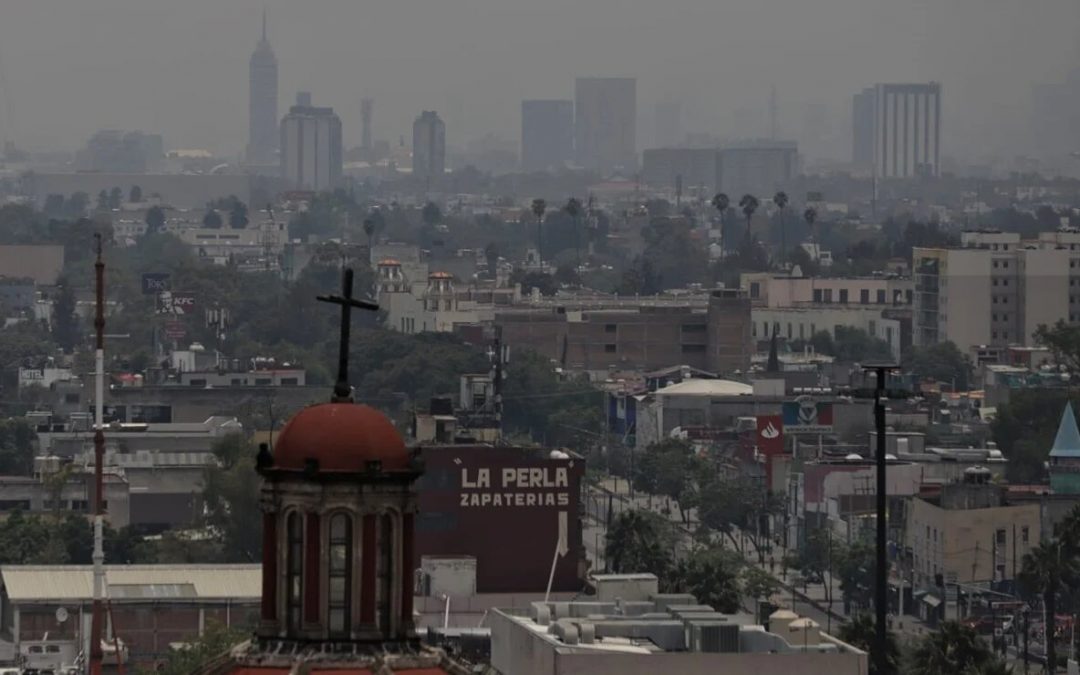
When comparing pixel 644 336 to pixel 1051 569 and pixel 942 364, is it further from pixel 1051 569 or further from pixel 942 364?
pixel 1051 569

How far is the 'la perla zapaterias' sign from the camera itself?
260 ft

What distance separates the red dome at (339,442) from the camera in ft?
72.0

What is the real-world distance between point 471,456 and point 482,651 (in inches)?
576

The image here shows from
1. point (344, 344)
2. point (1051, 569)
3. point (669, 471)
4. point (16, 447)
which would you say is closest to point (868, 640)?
point (1051, 569)

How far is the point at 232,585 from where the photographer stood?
76.2 meters

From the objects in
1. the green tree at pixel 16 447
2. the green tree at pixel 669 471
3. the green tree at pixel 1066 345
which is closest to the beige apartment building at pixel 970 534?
the green tree at pixel 669 471

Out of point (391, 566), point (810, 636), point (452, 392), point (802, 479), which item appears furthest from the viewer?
point (452, 392)

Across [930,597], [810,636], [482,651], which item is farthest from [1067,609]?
[810,636]

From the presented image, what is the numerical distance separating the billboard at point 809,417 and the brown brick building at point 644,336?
150 ft

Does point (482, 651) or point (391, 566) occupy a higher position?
point (391, 566)

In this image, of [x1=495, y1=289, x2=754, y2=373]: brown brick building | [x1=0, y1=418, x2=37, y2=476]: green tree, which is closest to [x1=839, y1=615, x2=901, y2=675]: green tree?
[x1=0, y1=418, x2=37, y2=476]: green tree

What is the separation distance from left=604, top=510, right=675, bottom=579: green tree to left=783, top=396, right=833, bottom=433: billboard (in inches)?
1447

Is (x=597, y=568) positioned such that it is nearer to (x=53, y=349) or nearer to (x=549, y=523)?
(x=549, y=523)

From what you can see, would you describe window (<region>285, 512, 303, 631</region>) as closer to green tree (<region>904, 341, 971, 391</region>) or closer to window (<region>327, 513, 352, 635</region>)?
window (<region>327, 513, 352, 635</region>)
